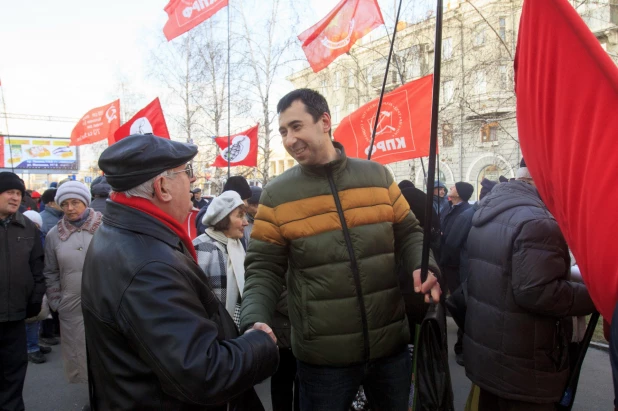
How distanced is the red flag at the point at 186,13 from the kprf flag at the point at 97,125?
2.75m

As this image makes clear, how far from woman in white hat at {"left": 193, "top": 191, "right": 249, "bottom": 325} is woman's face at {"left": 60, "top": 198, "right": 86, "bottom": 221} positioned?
155cm

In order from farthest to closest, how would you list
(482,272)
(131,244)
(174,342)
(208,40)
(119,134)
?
(208,40) < (119,134) < (482,272) < (131,244) < (174,342)

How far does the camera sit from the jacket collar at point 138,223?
1444mm

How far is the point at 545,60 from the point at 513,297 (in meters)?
1.33

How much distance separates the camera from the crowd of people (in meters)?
1.36

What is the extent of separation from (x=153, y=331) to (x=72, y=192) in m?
3.40

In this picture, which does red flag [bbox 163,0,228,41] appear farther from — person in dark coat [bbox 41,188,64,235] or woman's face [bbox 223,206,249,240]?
woman's face [bbox 223,206,249,240]

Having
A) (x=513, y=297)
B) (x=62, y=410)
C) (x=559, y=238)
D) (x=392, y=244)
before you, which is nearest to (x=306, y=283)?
(x=392, y=244)

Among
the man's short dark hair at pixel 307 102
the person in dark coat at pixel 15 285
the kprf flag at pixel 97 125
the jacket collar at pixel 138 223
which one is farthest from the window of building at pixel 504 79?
the jacket collar at pixel 138 223

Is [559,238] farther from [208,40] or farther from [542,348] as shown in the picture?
[208,40]

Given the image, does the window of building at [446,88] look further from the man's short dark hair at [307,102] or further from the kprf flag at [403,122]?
the man's short dark hair at [307,102]

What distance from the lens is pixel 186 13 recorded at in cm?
834

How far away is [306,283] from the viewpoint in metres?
2.10

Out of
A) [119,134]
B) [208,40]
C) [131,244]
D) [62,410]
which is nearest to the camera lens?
[131,244]
